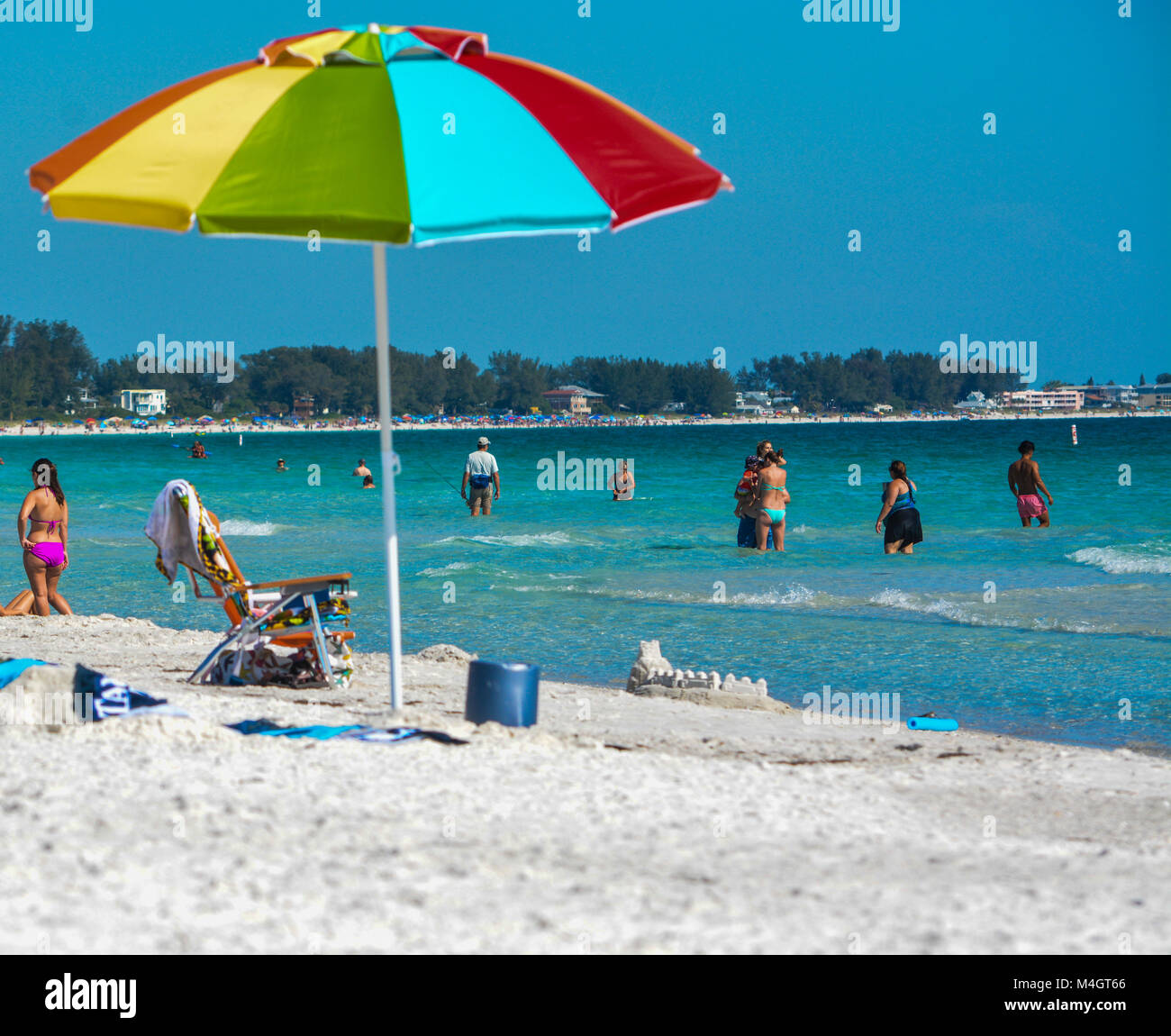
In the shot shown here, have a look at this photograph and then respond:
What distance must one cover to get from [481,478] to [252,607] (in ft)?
54.7

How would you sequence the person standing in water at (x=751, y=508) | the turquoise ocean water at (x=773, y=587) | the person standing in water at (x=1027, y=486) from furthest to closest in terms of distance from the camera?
the person standing in water at (x=1027, y=486)
the person standing in water at (x=751, y=508)
the turquoise ocean water at (x=773, y=587)

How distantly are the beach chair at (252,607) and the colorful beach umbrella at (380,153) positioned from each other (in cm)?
197

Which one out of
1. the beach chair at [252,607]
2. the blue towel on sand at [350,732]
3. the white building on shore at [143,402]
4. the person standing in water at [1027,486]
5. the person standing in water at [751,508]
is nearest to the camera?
the blue towel on sand at [350,732]

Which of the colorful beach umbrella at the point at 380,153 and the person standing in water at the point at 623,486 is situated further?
the person standing in water at the point at 623,486

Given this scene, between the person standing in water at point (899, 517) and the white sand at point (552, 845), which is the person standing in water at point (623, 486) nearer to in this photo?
the person standing in water at point (899, 517)

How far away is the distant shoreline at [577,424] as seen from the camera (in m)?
144

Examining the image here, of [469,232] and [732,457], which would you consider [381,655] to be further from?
[732,457]

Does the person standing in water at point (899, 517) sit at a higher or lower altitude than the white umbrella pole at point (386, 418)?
lower

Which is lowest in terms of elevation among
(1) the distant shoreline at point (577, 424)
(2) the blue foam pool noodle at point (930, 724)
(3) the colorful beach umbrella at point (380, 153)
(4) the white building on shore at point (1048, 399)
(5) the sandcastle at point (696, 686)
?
(2) the blue foam pool noodle at point (930, 724)

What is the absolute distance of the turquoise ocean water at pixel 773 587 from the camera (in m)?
8.49

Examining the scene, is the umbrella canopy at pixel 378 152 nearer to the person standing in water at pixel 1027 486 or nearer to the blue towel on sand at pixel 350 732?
the blue towel on sand at pixel 350 732

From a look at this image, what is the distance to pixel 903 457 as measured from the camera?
59.4 metres

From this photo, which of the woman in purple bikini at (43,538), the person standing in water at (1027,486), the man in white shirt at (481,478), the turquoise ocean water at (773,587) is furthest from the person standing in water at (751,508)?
the woman in purple bikini at (43,538)
